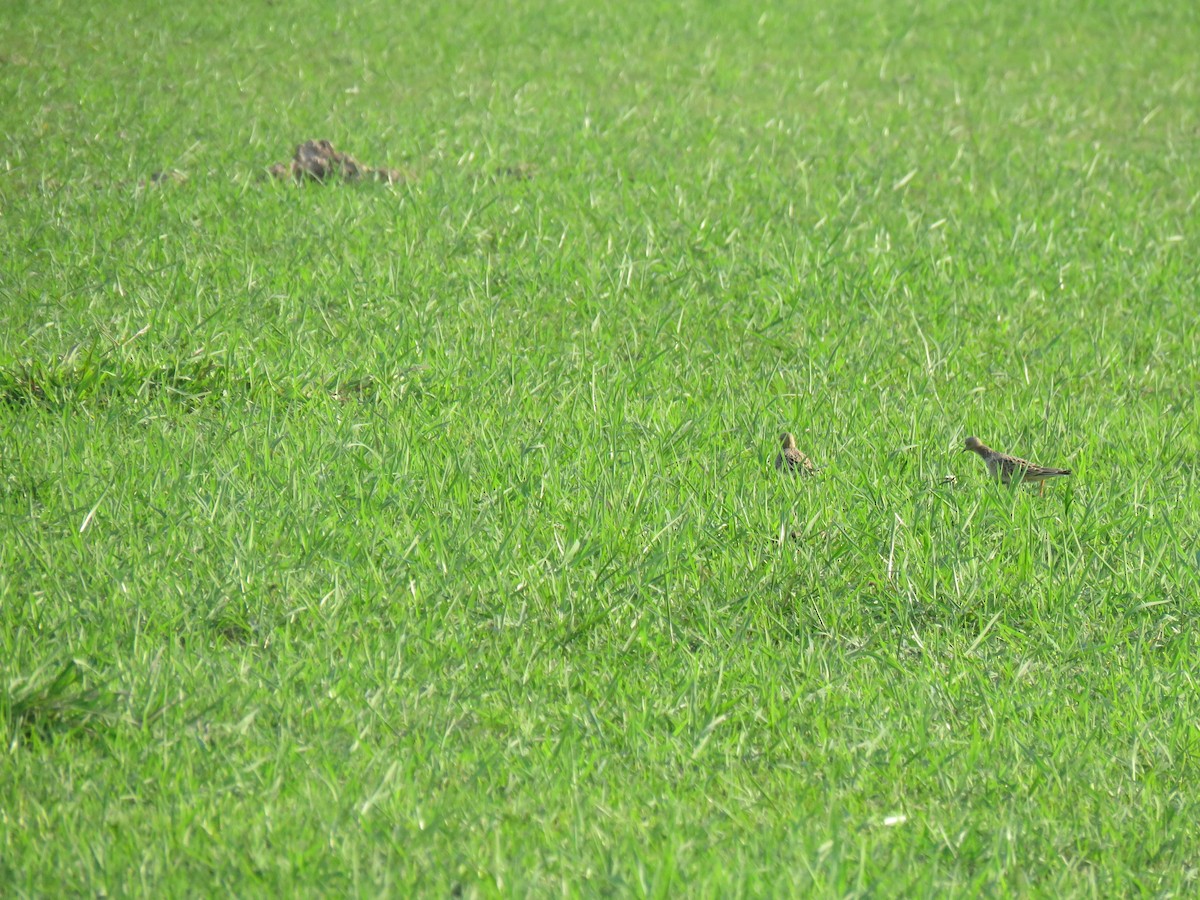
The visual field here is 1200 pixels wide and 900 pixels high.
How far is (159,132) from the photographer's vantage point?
7.85 m

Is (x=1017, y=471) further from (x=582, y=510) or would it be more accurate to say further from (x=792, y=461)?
(x=582, y=510)

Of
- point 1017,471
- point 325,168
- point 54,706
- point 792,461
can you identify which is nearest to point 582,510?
point 792,461

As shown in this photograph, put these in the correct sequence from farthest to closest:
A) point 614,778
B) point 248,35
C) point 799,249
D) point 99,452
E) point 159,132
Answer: point 248,35
point 159,132
point 799,249
point 99,452
point 614,778

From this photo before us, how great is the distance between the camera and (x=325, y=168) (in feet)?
24.2

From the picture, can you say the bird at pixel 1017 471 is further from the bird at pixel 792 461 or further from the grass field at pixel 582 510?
the bird at pixel 792 461

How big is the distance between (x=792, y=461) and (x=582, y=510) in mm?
847

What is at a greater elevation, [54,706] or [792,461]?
[54,706]

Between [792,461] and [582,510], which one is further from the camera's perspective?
[792,461]

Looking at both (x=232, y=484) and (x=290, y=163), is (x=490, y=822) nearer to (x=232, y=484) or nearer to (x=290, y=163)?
(x=232, y=484)

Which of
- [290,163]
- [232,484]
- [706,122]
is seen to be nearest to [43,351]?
[232,484]

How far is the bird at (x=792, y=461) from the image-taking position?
14.8 feet

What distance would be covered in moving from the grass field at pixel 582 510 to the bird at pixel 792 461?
0.16 ft

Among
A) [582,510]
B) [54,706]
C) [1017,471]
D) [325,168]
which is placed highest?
[325,168]

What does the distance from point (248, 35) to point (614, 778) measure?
8973 millimetres
